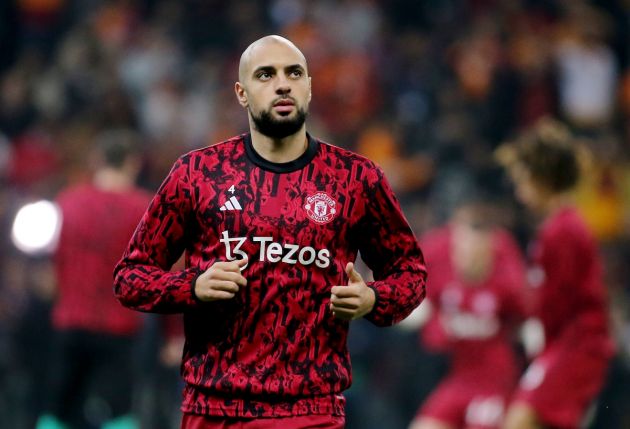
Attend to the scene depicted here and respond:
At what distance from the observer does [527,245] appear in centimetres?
1090

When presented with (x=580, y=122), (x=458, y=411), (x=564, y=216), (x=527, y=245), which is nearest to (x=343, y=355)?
(x=564, y=216)

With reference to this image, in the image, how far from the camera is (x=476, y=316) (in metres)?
8.30

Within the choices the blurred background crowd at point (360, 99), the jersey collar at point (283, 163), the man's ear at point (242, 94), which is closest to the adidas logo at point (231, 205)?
the jersey collar at point (283, 163)

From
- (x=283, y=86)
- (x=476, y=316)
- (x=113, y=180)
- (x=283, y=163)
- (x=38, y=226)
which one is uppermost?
(x=113, y=180)

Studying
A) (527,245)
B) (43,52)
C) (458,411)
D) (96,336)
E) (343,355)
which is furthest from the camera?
(43,52)

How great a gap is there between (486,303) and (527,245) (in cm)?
272

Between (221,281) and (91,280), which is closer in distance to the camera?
(221,281)

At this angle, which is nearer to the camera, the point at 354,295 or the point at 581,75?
the point at 354,295

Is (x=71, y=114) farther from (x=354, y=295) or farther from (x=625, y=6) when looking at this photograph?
(x=354, y=295)

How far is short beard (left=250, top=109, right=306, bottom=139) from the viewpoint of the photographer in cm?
456

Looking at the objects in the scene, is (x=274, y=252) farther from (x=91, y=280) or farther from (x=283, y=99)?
(x=91, y=280)

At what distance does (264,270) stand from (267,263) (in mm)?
26

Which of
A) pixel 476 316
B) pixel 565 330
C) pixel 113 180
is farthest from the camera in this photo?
pixel 113 180

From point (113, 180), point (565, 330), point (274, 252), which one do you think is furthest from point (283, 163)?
point (113, 180)
